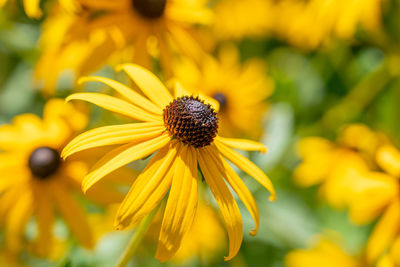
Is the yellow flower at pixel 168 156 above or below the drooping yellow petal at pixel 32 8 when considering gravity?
below

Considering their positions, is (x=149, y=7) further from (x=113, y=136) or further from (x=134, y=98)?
(x=113, y=136)

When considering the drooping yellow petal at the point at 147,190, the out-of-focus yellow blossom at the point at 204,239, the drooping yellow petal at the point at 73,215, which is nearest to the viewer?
the drooping yellow petal at the point at 147,190

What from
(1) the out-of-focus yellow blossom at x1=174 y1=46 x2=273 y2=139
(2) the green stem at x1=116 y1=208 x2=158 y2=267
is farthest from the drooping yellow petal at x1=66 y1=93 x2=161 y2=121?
(1) the out-of-focus yellow blossom at x1=174 y1=46 x2=273 y2=139

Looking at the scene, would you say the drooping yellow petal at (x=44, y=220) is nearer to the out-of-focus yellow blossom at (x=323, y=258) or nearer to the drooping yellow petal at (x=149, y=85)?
the drooping yellow petal at (x=149, y=85)

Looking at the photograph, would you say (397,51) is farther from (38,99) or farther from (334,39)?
(38,99)

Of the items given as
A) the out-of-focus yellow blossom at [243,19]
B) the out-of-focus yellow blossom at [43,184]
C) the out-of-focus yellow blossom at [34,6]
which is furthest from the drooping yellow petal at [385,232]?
the out-of-focus yellow blossom at [243,19]

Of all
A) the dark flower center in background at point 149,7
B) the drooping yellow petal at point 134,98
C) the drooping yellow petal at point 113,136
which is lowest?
the drooping yellow petal at point 113,136
